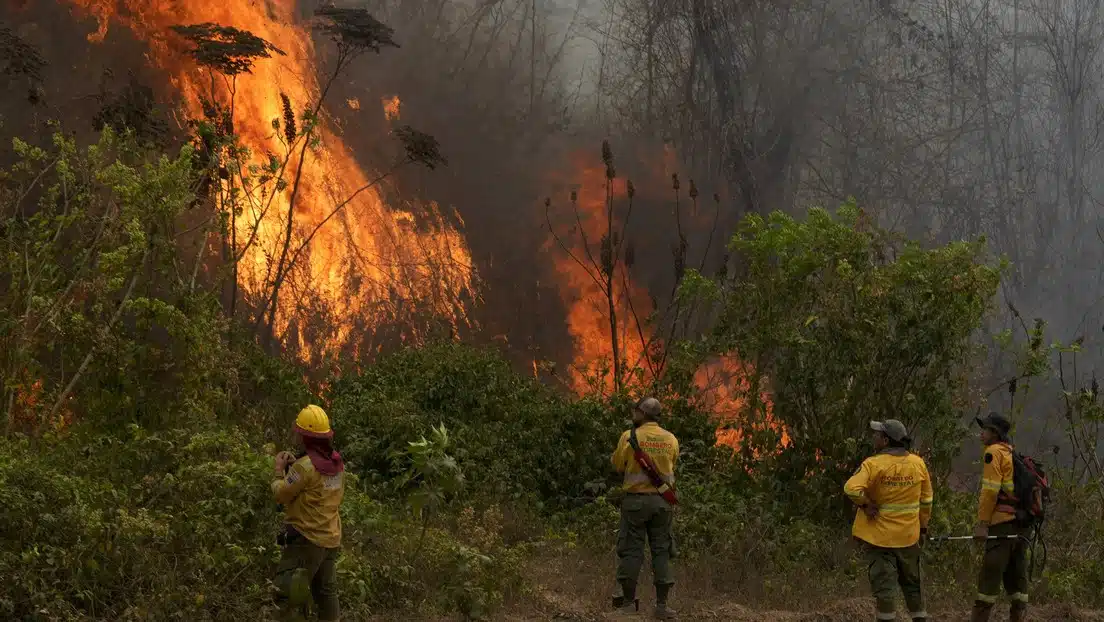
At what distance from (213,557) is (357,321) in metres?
12.9

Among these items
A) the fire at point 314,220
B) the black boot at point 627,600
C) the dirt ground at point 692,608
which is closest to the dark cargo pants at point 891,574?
the dirt ground at point 692,608

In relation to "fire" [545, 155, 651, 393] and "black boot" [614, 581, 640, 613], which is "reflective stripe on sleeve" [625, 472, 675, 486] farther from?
"fire" [545, 155, 651, 393]

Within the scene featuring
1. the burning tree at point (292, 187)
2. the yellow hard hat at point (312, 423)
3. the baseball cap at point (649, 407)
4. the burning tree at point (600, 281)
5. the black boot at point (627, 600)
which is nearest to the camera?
the yellow hard hat at point (312, 423)

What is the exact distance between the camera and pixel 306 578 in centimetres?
689

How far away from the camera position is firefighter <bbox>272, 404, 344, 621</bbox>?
22.4 ft

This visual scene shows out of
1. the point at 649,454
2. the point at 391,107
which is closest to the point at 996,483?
the point at 649,454

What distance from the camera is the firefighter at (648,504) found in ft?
30.3

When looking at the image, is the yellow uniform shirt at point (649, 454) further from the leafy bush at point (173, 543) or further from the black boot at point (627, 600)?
the leafy bush at point (173, 543)

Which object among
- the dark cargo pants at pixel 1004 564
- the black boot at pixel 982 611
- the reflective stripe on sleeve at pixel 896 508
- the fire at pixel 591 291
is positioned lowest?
the black boot at pixel 982 611

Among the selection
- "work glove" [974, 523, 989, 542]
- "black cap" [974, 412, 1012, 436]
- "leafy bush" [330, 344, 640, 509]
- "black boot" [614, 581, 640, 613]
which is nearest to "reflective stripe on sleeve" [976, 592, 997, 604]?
"work glove" [974, 523, 989, 542]

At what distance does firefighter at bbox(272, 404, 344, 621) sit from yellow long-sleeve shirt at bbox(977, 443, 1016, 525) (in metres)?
4.93

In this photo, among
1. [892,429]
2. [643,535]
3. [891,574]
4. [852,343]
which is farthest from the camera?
[852,343]

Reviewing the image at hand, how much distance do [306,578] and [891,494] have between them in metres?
4.09

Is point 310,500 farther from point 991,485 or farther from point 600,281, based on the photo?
point 600,281
